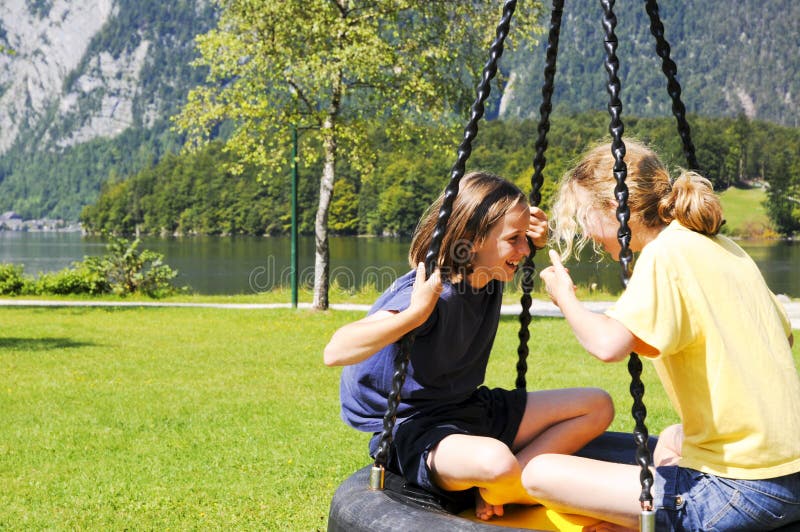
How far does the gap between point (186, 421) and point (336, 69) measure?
6.96m

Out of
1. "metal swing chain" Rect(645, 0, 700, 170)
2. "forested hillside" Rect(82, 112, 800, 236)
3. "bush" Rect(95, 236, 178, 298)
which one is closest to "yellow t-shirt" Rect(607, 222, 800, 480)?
"metal swing chain" Rect(645, 0, 700, 170)

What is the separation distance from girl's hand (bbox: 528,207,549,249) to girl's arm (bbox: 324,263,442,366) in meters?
0.56

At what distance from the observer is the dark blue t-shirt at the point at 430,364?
2788mm

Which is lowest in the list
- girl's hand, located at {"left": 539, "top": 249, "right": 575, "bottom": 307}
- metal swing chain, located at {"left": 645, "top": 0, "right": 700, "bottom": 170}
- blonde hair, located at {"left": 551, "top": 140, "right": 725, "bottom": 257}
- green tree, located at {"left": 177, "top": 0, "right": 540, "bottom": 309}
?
girl's hand, located at {"left": 539, "top": 249, "right": 575, "bottom": 307}

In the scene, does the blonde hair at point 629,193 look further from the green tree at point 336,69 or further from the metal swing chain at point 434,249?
the green tree at point 336,69

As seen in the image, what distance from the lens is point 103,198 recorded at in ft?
311

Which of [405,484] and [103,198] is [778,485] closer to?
[405,484]

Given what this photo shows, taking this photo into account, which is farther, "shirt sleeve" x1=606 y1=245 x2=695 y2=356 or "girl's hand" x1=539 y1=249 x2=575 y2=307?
"girl's hand" x1=539 y1=249 x2=575 y2=307

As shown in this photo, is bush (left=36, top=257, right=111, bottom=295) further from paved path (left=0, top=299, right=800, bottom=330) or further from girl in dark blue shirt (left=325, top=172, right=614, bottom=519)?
girl in dark blue shirt (left=325, top=172, right=614, bottom=519)

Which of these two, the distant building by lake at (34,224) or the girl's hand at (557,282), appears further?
the distant building by lake at (34,224)

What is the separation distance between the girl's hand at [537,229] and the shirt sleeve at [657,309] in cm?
79

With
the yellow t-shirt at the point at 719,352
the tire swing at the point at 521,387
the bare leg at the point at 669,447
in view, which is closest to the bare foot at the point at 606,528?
the tire swing at the point at 521,387

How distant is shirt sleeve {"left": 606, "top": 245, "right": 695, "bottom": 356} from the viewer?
2074mm

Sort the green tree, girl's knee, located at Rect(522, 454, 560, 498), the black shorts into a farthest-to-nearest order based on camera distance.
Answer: the green tree, the black shorts, girl's knee, located at Rect(522, 454, 560, 498)
